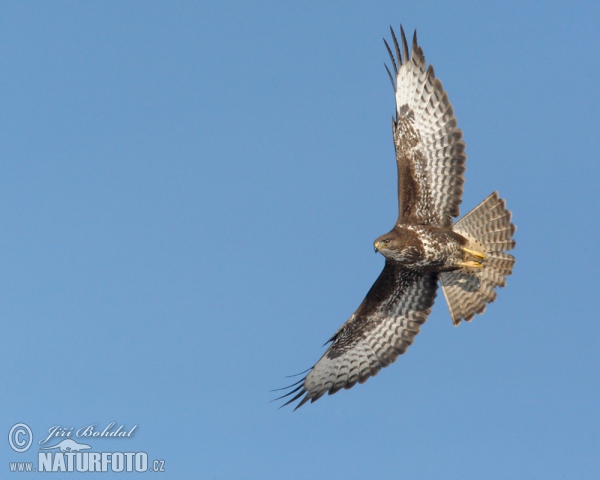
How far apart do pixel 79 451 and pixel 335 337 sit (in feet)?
14.2

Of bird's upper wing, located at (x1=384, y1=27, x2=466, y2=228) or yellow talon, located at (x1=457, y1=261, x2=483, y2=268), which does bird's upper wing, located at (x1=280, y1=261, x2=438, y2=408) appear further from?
bird's upper wing, located at (x1=384, y1=27, x2=466, y2=228)

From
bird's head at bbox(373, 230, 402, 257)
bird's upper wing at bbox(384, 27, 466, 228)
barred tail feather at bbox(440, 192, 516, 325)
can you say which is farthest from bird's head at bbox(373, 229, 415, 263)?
barred tail feather at bbox(440, 192, 516, 325)

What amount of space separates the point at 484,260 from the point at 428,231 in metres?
1.01

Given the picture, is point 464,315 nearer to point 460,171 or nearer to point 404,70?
point 460,171

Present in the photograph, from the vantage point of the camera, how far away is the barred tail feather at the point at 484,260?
46.1 feet

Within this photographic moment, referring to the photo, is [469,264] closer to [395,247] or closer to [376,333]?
[395,247]

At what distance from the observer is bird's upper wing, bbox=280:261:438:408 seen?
1480cm

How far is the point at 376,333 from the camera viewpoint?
589 inches

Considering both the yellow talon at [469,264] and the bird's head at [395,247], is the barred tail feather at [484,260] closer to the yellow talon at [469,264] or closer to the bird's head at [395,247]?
the yellow talon at [469,264]

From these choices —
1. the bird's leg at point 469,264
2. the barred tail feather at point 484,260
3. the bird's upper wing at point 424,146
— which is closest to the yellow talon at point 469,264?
the bird's leg at point 469,264

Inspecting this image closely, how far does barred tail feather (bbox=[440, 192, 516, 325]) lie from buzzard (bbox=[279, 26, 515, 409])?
0.6 inches

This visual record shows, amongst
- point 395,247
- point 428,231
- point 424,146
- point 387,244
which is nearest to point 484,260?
point 428,231

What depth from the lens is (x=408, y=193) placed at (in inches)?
548

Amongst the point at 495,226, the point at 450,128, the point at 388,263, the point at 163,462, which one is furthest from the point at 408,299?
the point at 163,462
